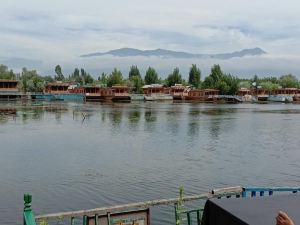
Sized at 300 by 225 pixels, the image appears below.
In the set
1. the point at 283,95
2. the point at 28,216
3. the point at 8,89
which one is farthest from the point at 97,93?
the point at 28,216

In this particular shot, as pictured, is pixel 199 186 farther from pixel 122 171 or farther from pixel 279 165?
pixel 279 165

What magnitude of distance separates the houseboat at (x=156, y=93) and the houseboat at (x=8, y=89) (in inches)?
1816

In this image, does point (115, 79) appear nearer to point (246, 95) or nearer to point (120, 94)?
point (120, 94)

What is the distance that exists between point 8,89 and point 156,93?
173ft

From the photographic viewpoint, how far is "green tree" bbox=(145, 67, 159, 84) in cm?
17950

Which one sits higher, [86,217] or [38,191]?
[86,217]

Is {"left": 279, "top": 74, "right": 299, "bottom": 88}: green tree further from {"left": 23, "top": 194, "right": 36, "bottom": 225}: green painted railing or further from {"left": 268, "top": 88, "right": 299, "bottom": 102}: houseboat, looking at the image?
{"left": 23, "top": 194, "right": 36, "bottom": 225}: green painted railing

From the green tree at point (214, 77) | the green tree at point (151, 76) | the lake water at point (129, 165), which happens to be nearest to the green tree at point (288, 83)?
the green tree at point (214, 77)

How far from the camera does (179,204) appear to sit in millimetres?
9133

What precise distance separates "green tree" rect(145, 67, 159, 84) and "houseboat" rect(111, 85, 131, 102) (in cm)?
4212

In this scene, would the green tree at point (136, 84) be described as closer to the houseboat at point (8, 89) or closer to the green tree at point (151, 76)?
the green tree at point (151, 76)

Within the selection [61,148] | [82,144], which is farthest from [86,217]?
[82,144]

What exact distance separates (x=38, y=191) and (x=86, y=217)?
1371 cm

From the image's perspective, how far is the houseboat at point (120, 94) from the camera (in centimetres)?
13612
